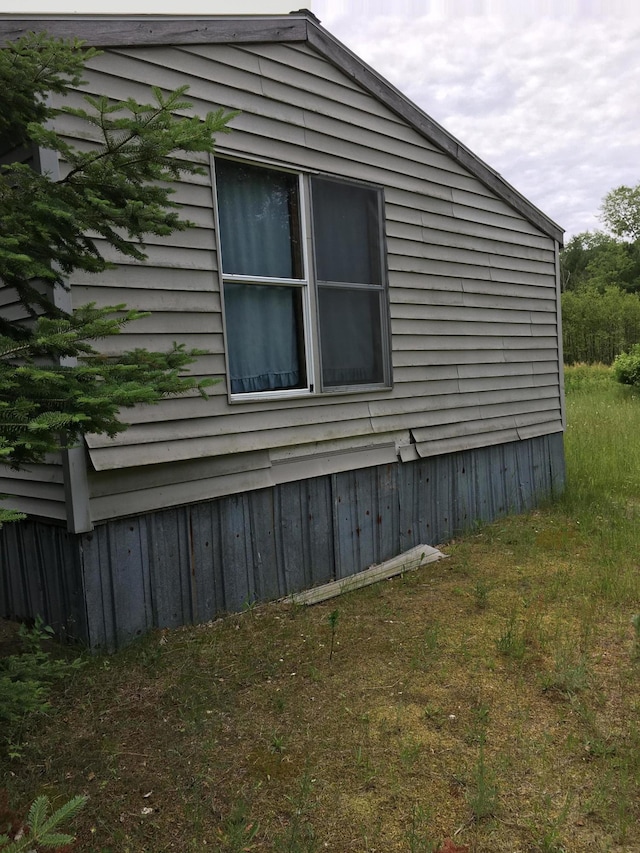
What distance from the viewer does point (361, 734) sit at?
294 centimetres

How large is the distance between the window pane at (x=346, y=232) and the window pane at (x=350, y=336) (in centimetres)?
14

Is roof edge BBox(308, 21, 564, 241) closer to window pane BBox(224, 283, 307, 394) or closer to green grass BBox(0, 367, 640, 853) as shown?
window pane BBox(224, 283, 307, 394)

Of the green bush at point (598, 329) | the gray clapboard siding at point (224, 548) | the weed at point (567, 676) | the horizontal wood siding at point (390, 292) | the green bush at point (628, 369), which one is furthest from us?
the green bush at point (598, 329)

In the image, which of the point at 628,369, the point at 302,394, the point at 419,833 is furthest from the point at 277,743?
the point at 628,369

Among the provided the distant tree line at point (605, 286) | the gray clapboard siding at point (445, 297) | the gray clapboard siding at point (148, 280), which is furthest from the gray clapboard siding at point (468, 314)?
the distant tree line at point (605, 286)

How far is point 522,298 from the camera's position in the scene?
280 inches

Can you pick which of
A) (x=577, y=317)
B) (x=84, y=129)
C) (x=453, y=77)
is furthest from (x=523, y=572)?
(x=577, y=317)

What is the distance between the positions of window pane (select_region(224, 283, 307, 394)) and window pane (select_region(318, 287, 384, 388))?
231 millimetres

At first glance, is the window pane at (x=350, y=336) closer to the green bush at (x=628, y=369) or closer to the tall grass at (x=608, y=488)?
the tall grass at (x=608, y=488)

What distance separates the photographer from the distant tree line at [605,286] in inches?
1296

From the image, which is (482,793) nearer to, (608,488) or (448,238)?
(448,238)

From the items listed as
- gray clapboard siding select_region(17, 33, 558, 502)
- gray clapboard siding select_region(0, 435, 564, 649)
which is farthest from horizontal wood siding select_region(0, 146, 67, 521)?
gray clapboard siding select_region(17, 33, 558, 502)

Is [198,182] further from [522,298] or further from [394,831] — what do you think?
[522,298]

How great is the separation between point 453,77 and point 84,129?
59.2ft
